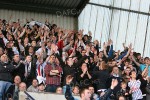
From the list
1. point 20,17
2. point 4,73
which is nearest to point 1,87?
point 4,73

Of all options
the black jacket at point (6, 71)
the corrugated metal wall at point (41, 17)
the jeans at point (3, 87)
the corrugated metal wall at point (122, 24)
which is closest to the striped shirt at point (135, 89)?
the black jacket at point (6, 71)

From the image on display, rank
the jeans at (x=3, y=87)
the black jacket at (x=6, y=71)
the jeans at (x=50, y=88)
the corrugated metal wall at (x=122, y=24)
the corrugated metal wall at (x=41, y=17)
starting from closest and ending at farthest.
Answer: the jeans at (x=3, y=87) < the black jacket at (x=6, y=71) < the jeans at (x=50, y=88) < the corrugated metal wall at (x=122, y=24) < the corrugated metal wall at (x=41, y=17)

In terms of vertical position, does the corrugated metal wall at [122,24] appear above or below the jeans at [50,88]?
above

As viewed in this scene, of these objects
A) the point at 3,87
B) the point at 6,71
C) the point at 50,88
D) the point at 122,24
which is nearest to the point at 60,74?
the point at 50,88

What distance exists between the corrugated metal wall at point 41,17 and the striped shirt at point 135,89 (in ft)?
46.3

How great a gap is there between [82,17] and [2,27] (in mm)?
9498

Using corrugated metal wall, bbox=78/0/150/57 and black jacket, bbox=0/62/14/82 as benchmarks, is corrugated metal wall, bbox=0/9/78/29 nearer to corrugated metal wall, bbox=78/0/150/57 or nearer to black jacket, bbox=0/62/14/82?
corrugated metal wall, bbox=78/0/150/57

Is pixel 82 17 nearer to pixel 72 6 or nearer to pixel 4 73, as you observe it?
pixel 72 6

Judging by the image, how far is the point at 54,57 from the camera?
12.4m

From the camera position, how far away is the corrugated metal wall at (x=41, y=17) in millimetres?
25734

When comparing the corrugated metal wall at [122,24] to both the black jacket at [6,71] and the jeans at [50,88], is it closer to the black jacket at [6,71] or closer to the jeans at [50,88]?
the jeans at [50,88]

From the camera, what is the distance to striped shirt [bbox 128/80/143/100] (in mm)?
12531

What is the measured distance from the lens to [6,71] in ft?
37.4

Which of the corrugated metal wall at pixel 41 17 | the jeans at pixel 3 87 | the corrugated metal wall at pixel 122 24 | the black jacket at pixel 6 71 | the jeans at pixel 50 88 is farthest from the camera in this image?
the corrugated metal wall at pixel 41 17
